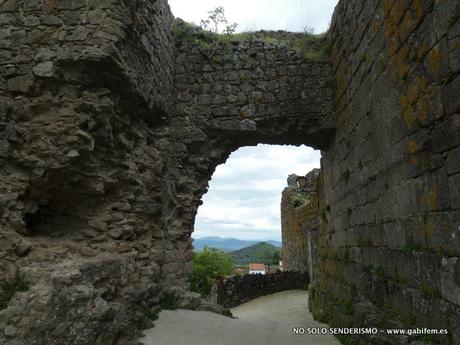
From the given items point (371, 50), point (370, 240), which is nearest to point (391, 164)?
point (370, 240)

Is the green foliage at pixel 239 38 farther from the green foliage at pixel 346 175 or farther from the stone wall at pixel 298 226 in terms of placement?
the stone wall at pixel 298 226

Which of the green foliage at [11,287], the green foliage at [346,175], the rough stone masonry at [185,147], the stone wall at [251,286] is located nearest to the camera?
the rough stone masonry at [185,147]

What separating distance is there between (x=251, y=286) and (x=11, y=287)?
38.4 feet

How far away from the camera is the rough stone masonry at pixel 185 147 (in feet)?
10.8

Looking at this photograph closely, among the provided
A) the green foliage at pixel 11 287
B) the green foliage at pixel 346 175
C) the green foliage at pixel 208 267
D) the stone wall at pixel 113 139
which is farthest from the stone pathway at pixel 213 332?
the green foliage at pixel 208 267

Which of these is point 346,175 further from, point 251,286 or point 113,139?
point 251,286

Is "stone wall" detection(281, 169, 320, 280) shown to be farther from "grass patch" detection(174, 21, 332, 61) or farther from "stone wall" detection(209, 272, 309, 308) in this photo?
"grass patch" detection(174, 21, 332, 61)

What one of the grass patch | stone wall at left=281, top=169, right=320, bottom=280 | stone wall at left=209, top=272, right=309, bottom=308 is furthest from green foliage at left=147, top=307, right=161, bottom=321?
stone wall at left=209, top=272, right=309, bottom=308

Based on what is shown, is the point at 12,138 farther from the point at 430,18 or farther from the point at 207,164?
the point at 430,18

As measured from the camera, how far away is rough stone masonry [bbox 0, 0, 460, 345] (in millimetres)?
3277

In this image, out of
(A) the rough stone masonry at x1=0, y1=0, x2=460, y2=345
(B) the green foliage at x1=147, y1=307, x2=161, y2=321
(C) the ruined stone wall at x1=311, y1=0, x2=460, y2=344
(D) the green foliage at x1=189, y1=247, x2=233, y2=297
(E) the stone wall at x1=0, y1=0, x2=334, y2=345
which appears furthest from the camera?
(D) the green foliage at x1=189, y1=247, x2=233, y2=297

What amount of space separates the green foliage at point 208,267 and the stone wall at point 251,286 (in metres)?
10.6

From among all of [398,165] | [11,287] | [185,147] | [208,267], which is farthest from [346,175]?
[208,267]

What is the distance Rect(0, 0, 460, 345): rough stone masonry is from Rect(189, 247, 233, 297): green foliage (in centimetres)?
1957
